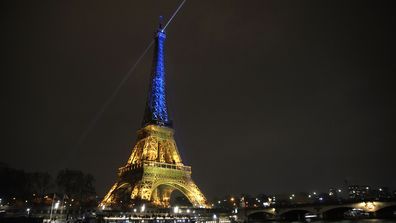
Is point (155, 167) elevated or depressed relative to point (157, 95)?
depressed

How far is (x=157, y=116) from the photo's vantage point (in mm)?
65062

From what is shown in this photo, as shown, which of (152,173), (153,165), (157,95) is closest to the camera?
(152,173)

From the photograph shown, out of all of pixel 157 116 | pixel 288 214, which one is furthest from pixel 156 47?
pixel 288 214

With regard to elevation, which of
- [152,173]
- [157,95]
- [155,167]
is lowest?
[152,173]

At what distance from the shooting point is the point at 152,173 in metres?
54.7

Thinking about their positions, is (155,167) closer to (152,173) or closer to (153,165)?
(153,165)

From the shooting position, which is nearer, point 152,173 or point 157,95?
point 152,173

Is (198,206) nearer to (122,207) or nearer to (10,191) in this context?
(122,207)

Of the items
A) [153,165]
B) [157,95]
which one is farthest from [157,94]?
[153,165]

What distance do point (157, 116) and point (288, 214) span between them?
40910 millimetres

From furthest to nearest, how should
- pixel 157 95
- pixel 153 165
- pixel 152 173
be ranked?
pixel 157 95 < pixel 153 165 < pixel 152 173

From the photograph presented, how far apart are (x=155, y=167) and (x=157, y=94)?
18171 mm

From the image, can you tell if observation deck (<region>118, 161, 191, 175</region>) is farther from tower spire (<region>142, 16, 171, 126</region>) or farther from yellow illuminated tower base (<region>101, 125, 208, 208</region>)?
tower spire (<region>142, 16, 171, 126</region>)

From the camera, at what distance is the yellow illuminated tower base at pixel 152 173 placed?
5319 cm
